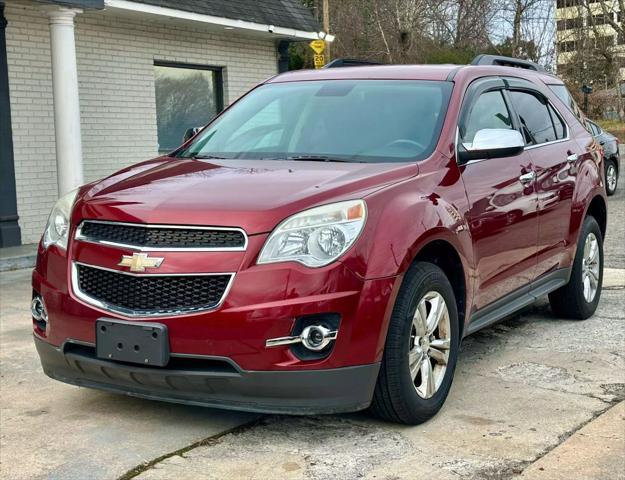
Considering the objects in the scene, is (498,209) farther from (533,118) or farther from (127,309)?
(127,309)

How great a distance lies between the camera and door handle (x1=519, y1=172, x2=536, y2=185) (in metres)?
5.07

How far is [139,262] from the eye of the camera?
145 inches

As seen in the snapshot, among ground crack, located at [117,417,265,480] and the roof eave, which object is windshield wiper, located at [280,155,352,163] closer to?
ground crack, located at [117,417,265,480]

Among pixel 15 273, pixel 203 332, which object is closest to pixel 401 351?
pixel 203 332

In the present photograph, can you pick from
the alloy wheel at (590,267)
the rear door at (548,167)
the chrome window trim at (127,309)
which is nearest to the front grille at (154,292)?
the chrome window trim at (127,309)

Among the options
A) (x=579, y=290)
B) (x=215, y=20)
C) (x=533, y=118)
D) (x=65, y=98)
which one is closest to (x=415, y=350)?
(x=533, y=118)

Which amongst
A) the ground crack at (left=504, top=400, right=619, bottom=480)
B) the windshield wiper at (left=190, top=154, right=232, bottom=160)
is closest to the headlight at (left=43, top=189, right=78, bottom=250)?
the windshield wiper at (left=190, top=154, right=232, bottom=160)

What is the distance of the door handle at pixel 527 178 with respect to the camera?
16.6ft

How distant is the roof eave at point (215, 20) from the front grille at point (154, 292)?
7770 millimetres

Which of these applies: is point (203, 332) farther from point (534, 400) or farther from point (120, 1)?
point (120, 1)

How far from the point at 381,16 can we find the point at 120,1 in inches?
1394

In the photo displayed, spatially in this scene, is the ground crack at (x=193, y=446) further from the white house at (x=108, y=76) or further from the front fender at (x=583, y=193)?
the white house at (x=108, y=76)

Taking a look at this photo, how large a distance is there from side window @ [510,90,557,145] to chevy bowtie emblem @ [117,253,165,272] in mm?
2780

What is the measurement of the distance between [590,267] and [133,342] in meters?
3.79
